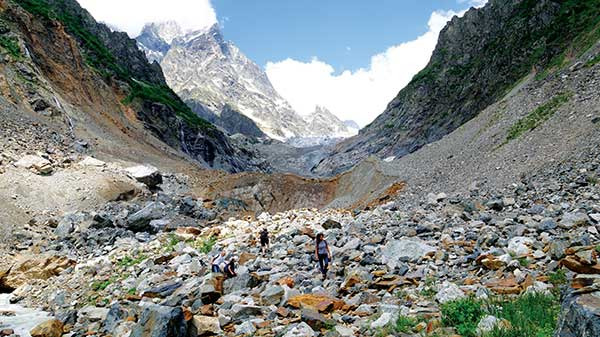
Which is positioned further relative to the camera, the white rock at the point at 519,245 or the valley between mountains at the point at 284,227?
the white rock at the point at 519,245

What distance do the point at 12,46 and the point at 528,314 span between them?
44560 millimetres

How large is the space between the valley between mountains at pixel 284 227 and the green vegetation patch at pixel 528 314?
0.11 feet

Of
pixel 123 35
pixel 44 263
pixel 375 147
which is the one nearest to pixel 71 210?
pixel 44 263

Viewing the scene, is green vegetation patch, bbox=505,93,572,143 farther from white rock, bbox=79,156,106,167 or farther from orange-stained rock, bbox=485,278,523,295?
white rock, bbox=79,156,106,167

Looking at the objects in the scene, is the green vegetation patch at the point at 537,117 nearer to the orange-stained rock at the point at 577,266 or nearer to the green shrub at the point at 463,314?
the orange-stained rock at the point at 577,266

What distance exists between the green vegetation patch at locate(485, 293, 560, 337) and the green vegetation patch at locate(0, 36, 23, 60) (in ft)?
141

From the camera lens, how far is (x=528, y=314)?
618 cm

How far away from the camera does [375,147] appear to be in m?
113

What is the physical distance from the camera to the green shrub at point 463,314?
645cm

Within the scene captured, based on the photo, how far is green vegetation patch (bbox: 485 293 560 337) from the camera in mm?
5734

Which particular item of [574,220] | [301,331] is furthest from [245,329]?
[574,220]

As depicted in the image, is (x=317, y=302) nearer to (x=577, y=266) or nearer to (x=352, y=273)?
(x=352, y=273)

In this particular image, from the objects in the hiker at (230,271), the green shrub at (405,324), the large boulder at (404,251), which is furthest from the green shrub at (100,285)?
the green shrub at (405,324)

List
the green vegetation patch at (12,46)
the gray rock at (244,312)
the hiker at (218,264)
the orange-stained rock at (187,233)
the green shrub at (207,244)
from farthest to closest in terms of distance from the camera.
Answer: the green vegetation patch at (12,46), the orange-stained rock at (187,233), the green shrub at (207,244), the hiker at (218,264), the gray rock at (244,312)
